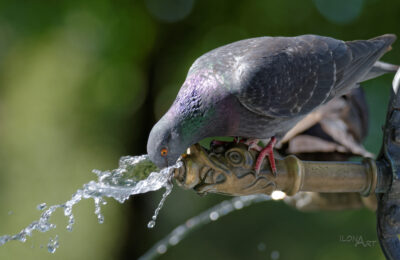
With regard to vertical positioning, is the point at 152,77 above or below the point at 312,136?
above

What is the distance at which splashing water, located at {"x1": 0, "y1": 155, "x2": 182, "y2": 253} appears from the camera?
1191mm

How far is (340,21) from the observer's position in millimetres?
4363

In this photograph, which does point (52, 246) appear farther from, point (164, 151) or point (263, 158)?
point (263, 158)

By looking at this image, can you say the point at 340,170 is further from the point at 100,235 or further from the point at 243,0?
the point at 100,235

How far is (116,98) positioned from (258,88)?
3.19 m

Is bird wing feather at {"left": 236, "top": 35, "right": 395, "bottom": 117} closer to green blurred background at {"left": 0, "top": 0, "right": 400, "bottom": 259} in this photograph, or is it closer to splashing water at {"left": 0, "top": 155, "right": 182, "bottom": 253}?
splashing water at {"left": 0, "top": 155, "right": 182, "bottom": 253}

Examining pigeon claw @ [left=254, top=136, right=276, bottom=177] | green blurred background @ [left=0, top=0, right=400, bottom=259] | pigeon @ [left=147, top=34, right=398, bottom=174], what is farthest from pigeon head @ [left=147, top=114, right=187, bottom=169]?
green blurred background @ [left=0, top=0, right=400, bottom=259]

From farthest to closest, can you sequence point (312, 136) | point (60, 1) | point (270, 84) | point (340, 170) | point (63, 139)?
point (63, 139) < point (60, 1) < point (312, 136) < point (270, 84) < point (340, 170)

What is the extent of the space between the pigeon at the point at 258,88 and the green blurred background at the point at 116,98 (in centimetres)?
274

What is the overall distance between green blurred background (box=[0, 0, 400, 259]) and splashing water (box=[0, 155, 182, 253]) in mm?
3082

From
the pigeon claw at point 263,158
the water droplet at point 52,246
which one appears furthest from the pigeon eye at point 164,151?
the water droplet at point 52,246

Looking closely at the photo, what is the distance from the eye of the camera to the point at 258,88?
1462 millimetres

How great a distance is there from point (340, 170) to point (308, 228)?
133 inches

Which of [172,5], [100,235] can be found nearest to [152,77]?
[172,5]
